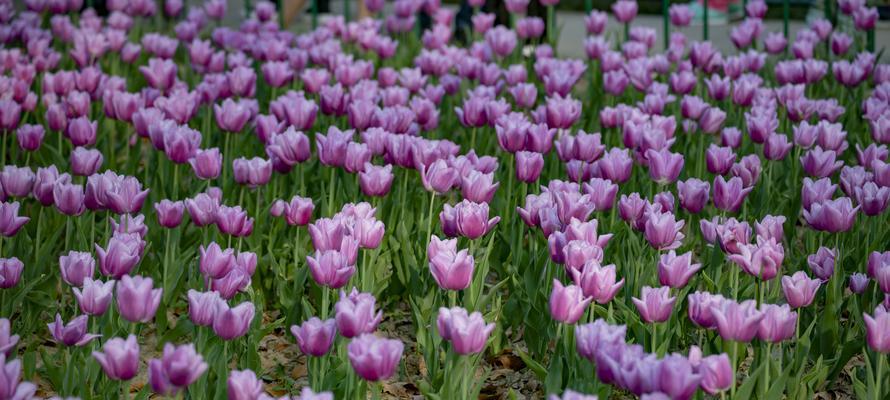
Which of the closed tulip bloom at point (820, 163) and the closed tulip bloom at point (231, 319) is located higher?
the closed tulip bloom at point (231, 319)

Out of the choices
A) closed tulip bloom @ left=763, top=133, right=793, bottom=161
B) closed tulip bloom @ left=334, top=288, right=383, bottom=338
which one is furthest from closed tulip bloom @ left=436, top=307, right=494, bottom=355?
closed tulip bloom @ left=763, top=133, right=793, bottom=161

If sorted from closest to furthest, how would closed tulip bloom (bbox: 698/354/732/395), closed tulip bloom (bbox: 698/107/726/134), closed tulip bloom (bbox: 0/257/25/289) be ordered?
closed tulip bloom (bbox: 698/354/732/395)
closed tulip bloom (bbox: 0/257/25/289)
closed tulip bloom (bbox: 698/107/726/134)

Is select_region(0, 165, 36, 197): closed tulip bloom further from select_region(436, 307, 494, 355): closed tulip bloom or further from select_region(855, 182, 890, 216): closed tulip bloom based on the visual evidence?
select_region(855, 182, 890, 216): closed tulip bloom

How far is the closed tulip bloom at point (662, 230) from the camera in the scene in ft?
9.21

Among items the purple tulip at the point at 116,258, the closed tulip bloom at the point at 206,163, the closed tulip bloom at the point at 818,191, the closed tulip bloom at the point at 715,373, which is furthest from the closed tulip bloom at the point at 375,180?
the closed tulip bloom at the point at 715,373

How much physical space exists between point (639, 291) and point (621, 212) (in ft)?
0.74

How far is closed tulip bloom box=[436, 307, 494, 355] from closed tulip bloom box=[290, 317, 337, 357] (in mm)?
222

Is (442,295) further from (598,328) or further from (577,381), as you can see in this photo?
(598,328)

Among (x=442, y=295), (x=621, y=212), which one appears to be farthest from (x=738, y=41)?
(x=442, y=295)

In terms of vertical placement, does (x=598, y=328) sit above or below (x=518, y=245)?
above

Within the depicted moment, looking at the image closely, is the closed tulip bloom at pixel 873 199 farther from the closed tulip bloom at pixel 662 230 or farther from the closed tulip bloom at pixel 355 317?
the closed tulip bloom at pixel 355 317

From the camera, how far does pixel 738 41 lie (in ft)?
18.5

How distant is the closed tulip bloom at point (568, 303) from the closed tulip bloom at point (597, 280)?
68mm

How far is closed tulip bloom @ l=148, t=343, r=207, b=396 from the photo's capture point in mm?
2008
